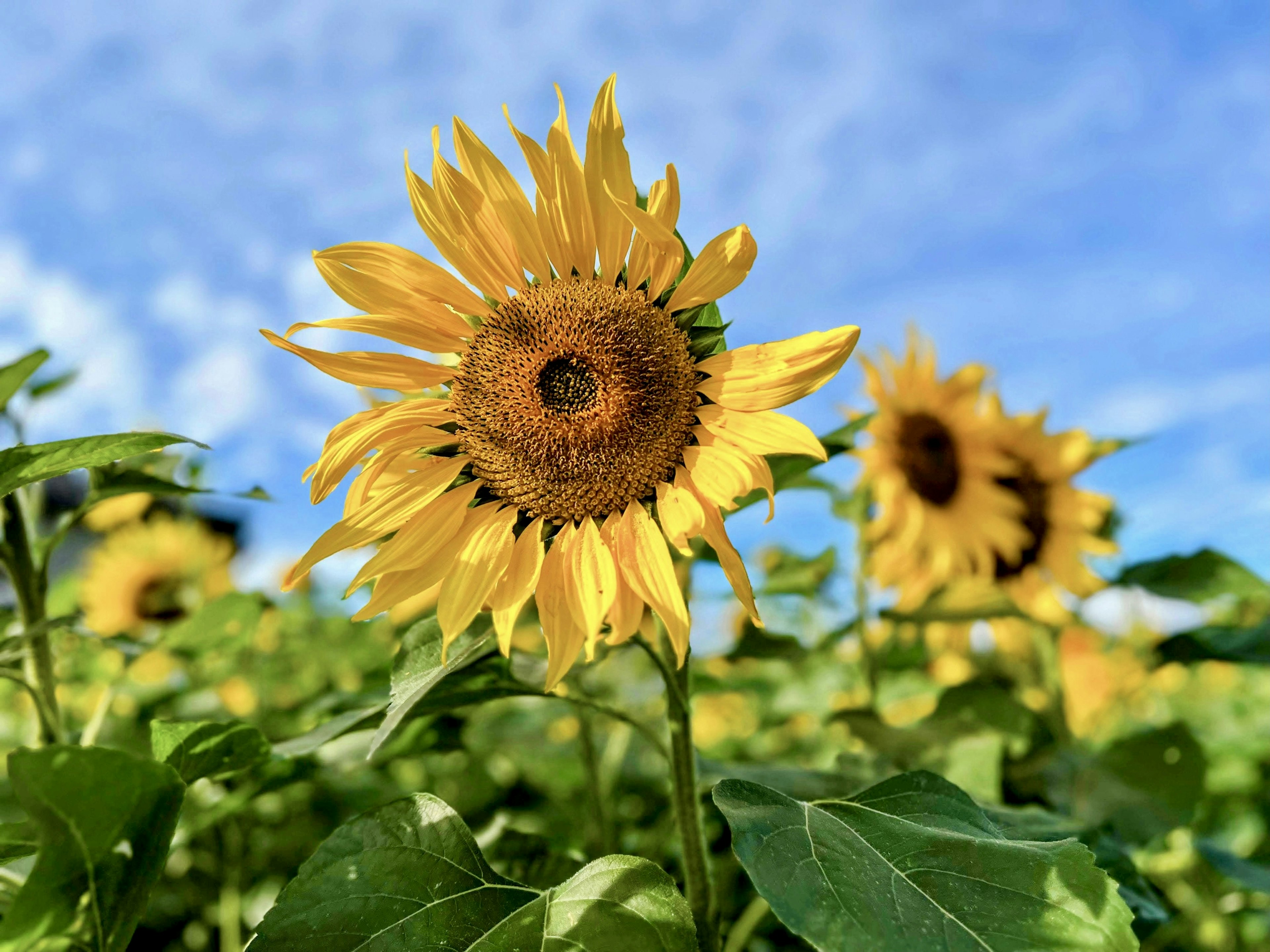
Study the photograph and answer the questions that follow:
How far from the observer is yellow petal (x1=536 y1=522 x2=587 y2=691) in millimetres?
1138

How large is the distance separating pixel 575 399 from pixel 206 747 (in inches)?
26.2

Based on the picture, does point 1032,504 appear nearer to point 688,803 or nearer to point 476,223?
point 688,803

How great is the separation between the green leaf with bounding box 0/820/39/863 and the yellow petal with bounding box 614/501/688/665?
689 mm

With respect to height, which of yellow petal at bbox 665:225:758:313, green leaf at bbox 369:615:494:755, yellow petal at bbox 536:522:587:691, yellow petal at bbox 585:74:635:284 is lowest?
green leaf at bbox 369:615:494:755

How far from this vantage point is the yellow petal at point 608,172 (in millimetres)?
1150

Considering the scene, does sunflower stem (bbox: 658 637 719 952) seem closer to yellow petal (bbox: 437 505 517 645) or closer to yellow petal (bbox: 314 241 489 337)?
yellow petal (bbox: 437 505 517 645)

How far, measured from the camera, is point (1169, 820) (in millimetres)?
1941

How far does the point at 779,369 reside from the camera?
1124mm

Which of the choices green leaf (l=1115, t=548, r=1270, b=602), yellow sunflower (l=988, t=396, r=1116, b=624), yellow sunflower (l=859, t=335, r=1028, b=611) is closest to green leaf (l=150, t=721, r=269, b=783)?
yellow sunflower (l=859, t=335, r=1028, b=611)

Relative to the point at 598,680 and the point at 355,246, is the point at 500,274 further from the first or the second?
the point at 598,680

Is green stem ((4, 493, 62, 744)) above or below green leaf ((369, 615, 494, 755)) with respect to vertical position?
below

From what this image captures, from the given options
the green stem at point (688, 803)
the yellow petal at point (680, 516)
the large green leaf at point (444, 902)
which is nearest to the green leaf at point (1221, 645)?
the green stem at point (688, 803)

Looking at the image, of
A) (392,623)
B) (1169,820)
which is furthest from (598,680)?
(1169,820)

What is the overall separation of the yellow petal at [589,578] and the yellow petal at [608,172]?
1.28 feet
